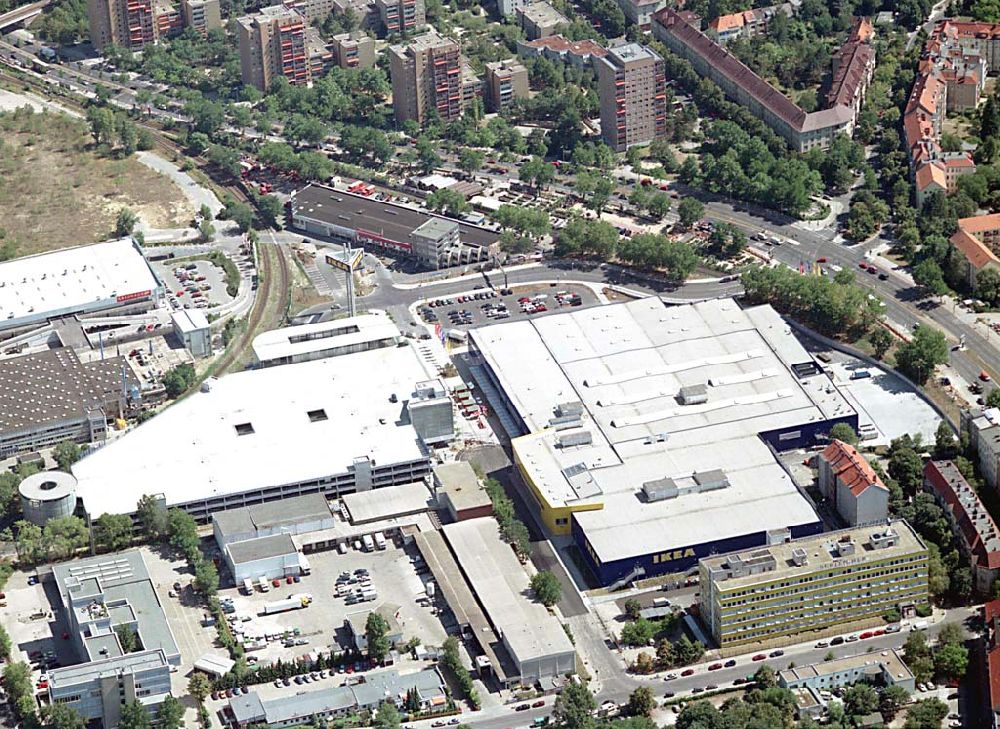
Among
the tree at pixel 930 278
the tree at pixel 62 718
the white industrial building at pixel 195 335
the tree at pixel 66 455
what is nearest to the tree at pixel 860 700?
the tree at pixel 62 718

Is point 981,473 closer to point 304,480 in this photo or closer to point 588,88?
point 304,480

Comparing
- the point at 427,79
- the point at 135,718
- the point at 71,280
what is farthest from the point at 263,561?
the point at 427,79

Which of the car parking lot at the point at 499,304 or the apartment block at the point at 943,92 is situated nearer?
the car parking lot at the point at 499,304

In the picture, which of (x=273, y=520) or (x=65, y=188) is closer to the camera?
(x=273, y=520)

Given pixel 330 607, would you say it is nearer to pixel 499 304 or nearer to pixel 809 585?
pixel 809 585

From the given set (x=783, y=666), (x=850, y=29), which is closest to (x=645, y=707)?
(x=783, y=666)

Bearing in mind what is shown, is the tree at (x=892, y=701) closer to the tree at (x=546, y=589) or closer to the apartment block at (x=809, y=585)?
the apartment block at (x=809, y=585)
